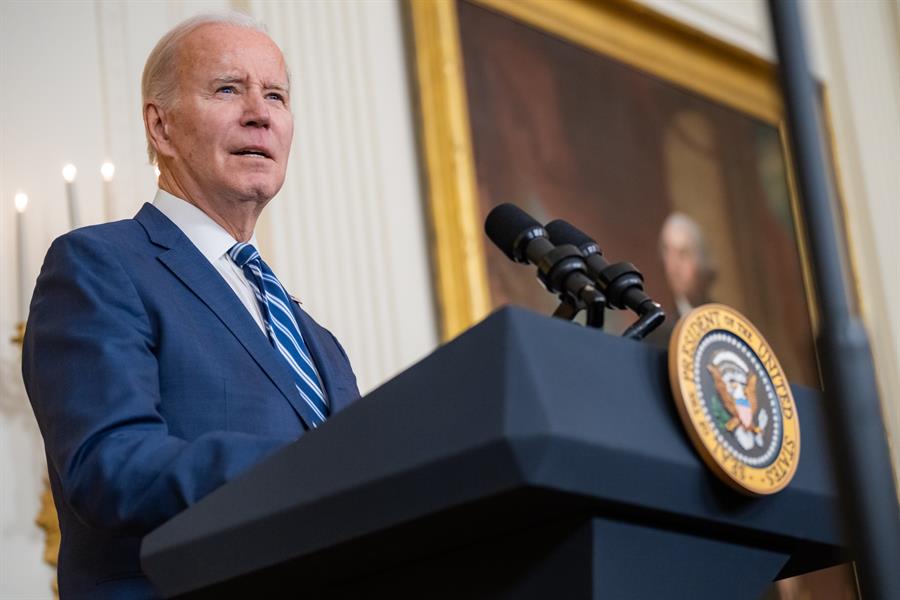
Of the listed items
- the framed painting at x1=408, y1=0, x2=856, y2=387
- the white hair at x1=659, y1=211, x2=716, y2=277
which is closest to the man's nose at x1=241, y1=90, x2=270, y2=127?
the framed painting at x1=408, y1=0, x2=856, y2=387

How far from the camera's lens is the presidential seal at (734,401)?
1525 millimetres

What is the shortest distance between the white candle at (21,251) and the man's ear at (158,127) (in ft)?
3.26

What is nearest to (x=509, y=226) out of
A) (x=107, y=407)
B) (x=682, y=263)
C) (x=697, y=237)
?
(x=107, y=407)

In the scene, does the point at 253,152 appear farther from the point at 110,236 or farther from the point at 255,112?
the point at 110,236

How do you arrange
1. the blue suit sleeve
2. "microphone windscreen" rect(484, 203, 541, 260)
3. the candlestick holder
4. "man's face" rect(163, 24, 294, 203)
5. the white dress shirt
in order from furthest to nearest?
the candlestick holder, "man's face" rect(163, 24, 294, 203), the white dress shirt, "microphone windscreen" rect(484, 203, 541, 260), the blue suit sleeve

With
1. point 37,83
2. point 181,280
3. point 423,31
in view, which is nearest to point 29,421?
point 37,83

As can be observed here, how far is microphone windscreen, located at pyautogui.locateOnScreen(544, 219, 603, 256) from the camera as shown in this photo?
6.32 ft

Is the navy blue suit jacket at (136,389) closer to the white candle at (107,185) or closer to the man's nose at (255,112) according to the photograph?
the man's nose at (255,112)

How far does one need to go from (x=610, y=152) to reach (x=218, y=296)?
3.72 metres

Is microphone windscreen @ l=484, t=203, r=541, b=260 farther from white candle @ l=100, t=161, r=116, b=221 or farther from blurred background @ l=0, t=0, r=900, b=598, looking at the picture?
white candle @ l=100, t=161, r=116, b=221

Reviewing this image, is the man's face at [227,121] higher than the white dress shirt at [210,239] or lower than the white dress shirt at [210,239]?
higher

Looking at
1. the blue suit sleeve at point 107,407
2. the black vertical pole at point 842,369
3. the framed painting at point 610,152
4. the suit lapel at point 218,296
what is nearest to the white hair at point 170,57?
the suit lapel at point 218,296

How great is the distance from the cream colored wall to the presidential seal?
5129 millimetres

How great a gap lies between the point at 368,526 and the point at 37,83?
273 cm
